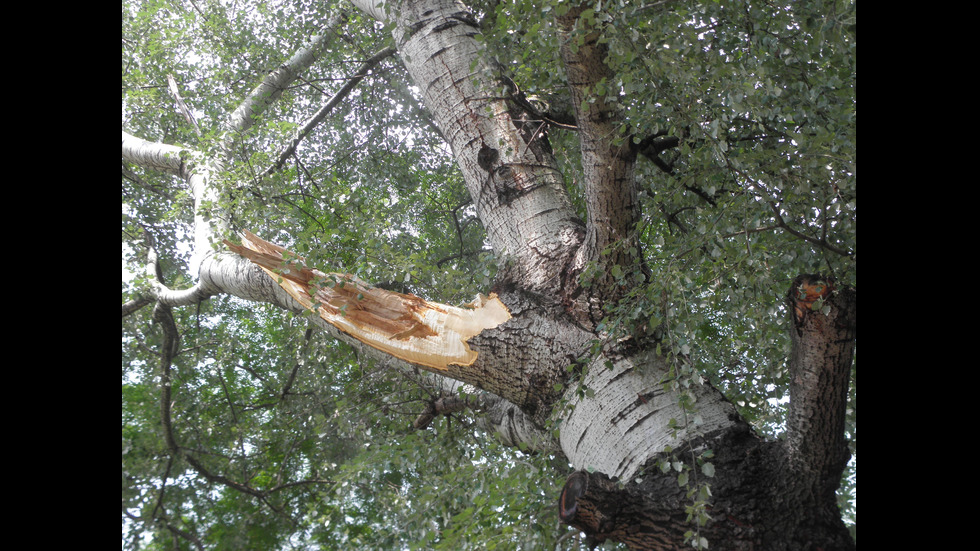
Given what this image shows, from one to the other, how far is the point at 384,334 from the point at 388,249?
35cm

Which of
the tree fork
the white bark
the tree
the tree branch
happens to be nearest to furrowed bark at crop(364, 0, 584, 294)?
the tree

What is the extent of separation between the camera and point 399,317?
7.11ft

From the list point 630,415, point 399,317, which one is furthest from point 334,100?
point 630,415

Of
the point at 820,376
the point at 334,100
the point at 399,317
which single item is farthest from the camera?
the point at 334,100

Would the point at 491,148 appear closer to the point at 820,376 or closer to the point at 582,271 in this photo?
the point at 582,271

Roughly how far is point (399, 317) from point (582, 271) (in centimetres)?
69

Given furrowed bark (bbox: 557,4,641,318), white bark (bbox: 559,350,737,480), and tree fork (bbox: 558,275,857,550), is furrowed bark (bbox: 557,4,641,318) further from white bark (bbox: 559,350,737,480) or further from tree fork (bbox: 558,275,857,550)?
tree fork (bbox: 558,275,857,550)

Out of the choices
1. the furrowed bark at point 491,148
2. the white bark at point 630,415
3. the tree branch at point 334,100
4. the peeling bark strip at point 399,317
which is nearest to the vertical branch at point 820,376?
the white bark at point 630,415

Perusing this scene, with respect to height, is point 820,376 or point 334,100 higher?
point 334,100

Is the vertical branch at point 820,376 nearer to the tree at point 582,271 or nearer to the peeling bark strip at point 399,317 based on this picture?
the tree at point 582,271

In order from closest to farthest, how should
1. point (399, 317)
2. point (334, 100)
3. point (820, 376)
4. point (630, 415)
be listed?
point (820, 376), point (630, 415), point (399, 317), point (334, 100)

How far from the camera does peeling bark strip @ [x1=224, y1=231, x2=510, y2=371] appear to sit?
2.01 meters

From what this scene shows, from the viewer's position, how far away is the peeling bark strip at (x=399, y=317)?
2014 mm
